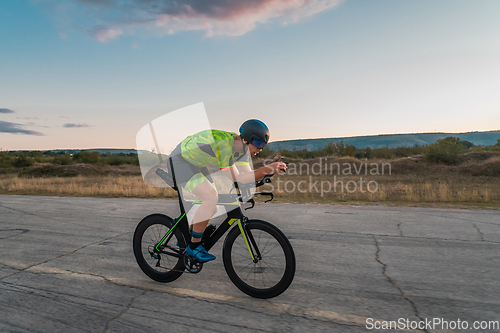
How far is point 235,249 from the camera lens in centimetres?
343

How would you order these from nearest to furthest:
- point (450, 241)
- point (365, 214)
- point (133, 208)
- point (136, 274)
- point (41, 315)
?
point (41, 315) < point (136, 274) < point (450, 241) < point (365, 214) < point (133, 208)

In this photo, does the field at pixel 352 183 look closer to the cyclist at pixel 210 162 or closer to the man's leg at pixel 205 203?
the cyclist at pixel 210 162

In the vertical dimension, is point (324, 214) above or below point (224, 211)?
below

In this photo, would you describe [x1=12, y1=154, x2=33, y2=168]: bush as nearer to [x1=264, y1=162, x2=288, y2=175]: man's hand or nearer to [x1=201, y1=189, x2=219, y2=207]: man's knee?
[x1=201, y1=189, x2=219, y2=207]: man's knee

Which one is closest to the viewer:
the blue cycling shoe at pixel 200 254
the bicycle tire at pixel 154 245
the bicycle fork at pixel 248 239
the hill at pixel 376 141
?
the bicycle fork at pixel 248 239

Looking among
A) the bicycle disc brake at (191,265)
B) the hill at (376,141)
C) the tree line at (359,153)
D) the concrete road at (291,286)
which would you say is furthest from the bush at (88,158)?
the hill at (376,141)

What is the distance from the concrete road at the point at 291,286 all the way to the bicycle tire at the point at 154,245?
0.14 m

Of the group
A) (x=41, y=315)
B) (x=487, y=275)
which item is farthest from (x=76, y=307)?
(x=487, y=275)

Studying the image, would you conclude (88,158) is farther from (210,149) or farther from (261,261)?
(261,261)

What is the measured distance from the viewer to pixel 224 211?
3.54m

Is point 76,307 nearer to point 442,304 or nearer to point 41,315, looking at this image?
point 41,315

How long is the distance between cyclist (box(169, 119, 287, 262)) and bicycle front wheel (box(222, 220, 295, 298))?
311 mm

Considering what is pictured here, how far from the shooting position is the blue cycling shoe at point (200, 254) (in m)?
3.54

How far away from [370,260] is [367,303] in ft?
4.97
